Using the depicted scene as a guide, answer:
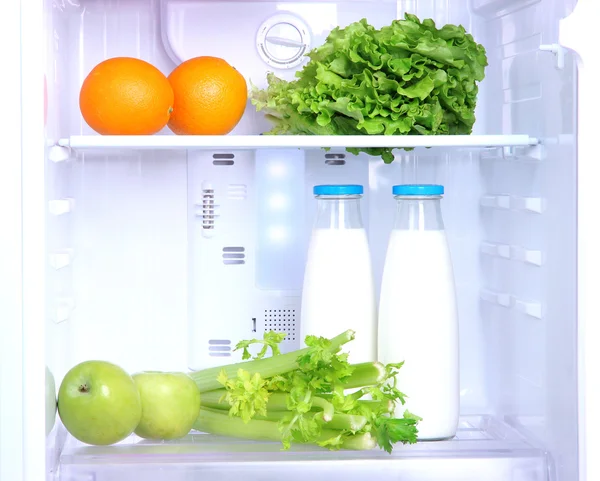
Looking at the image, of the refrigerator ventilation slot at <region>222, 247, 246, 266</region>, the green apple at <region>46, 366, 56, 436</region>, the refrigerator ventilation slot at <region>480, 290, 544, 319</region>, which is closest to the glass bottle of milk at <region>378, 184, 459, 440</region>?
the refrigerator ventilation slot at <region>480, 290, 544, 319</region>

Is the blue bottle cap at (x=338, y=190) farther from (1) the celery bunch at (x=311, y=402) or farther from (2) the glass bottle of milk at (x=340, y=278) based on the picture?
(1) the celery bunch at (x=311, y=402)

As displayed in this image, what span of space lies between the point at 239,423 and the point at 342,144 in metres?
0.48

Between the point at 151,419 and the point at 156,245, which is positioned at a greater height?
the point at 156,245

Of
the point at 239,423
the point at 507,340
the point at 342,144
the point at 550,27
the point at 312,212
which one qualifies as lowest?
the point at 239,423

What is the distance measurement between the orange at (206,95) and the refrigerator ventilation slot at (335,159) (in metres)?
0.22

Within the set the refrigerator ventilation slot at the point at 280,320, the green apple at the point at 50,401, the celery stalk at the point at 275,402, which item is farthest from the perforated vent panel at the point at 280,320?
the green apple at the point at 50,401

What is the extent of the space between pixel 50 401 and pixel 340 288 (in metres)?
0.51

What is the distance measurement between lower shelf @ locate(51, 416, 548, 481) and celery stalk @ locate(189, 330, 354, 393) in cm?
11

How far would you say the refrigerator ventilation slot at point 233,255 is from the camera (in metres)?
1.58

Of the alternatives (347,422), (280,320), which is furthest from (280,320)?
(347,422)

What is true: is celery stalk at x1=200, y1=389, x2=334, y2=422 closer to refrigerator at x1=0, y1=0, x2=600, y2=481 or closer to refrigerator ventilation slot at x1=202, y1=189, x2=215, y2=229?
refrigerator at x1=0, y1=0, x2=600, y2=481

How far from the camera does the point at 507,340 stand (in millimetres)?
1544
